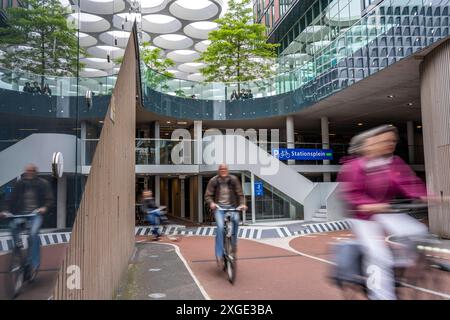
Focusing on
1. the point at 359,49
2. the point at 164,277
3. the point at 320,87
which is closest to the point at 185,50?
the point at 320,87

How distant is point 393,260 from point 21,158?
10.7ft

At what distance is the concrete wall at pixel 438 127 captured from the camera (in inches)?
500

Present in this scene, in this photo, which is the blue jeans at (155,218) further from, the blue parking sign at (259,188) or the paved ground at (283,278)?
the blue parking sign at (259,188)

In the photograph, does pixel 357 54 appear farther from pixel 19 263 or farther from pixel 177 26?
pixel 177 26

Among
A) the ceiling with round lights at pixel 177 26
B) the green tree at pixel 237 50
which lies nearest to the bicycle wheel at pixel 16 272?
the ceiling with round lights at pixel 177 26

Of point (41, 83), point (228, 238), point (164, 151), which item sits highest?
point (164, 151)

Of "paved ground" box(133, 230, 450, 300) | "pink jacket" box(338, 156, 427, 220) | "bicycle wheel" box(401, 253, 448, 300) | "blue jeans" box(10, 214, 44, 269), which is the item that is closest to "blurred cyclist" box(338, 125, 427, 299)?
"pink jacket" box(338, 156, 427, 220)

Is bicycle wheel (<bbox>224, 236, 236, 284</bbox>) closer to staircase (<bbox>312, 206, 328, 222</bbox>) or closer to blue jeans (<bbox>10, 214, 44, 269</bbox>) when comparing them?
blue jeans (<bbox>10, 214, 44, 269</bbox>)

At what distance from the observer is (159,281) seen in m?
6.21


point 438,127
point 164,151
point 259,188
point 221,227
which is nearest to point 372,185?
point 221,227

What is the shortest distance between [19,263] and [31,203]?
33 cm

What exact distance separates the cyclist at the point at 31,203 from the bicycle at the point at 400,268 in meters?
2.81

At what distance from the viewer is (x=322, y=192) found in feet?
66.0
